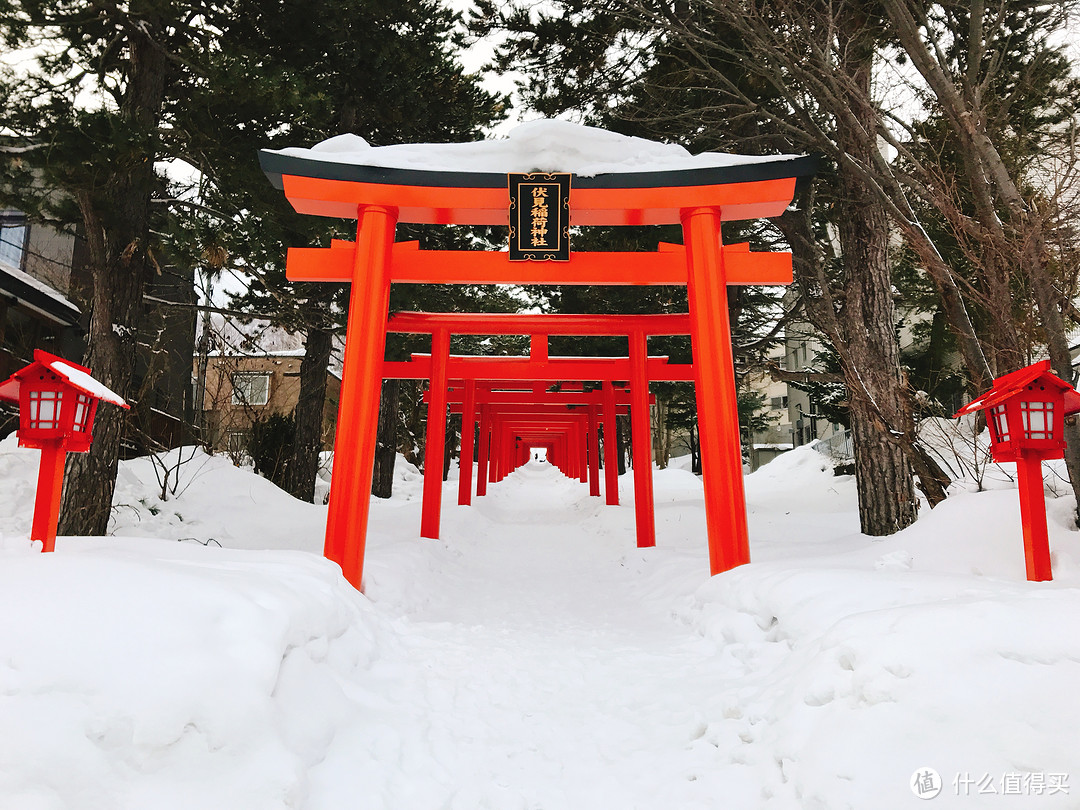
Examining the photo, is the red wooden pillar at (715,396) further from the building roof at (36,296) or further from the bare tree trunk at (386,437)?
the building roof at (36,296)

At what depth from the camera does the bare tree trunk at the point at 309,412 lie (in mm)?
12195

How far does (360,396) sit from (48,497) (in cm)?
268

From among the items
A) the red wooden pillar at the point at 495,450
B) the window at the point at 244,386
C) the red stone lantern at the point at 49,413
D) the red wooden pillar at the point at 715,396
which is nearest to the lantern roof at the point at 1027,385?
Result: the red wooden pillar at the point at 715,396

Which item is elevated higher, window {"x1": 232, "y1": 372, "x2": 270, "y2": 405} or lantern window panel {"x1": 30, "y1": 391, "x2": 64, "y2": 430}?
window {"x1": 232, "y1": 372, "x2": 270, "y2": 405}

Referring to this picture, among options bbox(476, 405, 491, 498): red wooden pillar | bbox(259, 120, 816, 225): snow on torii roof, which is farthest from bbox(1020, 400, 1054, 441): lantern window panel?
bbox(476, 405, 491, 498): red wooden pillar

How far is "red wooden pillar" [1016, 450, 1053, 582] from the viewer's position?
4.20 meters

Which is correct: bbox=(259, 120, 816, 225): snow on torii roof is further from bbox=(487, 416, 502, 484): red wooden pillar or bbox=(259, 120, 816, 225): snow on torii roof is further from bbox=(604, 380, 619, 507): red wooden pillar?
bbox=(487, 416, 502, 484): red wooden pillar

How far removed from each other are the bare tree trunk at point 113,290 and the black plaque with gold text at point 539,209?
4165 mm

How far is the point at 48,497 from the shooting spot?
3.80m

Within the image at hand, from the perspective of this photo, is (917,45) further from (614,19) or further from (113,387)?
(113,387)

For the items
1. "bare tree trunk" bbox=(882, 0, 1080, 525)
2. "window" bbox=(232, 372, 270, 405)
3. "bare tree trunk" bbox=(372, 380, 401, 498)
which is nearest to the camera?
"bare tree trunk" bbox=(882, 0, 1080, 525)

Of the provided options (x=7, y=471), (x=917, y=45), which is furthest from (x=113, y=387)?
(x=917, y=45)

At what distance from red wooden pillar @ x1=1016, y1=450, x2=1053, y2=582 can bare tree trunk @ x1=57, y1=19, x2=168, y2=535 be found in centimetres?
847

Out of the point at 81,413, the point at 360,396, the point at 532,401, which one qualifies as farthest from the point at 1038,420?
the point at 532,401
